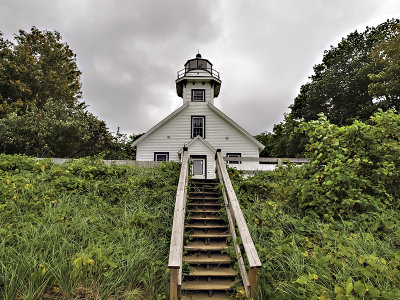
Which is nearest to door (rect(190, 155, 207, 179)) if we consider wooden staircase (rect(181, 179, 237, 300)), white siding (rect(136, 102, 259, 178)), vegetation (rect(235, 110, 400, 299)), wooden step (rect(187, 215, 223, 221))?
white siding (rect(136, 102, 259, 178))

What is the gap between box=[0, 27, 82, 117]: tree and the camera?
1811 centimetres

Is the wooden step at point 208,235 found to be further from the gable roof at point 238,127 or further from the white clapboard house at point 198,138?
the gable roof at point 238,127

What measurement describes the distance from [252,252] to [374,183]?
3.25 metres

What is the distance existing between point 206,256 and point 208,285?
63 centimetres

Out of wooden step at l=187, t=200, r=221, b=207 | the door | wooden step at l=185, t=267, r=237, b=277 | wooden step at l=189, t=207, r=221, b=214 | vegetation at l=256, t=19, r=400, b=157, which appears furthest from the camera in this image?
vegetation at l=256, t=19, r=400, b=157

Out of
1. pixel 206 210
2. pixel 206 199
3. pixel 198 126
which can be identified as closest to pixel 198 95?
pixel 198 126

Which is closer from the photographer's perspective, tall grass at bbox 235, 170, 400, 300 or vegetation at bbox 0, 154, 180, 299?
tall grass at bbox 235, 170, 400, 300

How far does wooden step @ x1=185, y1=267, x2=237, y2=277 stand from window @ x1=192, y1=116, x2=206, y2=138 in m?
11.1

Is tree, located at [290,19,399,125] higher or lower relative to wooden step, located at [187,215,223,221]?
higher

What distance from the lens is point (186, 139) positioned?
1452 cm

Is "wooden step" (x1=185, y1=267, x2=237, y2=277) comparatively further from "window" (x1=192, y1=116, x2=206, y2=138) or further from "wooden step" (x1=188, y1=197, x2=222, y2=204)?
"window" (x1=192, y1=116, x2=206, y2=138)

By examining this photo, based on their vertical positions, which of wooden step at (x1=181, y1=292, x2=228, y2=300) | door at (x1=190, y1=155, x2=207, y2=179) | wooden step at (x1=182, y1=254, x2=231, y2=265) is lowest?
wooden step at (x1=181, y1=292, x2=228, y2=300)

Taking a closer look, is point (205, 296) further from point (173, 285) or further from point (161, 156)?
point (161, 156)

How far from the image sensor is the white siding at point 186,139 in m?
14.4
